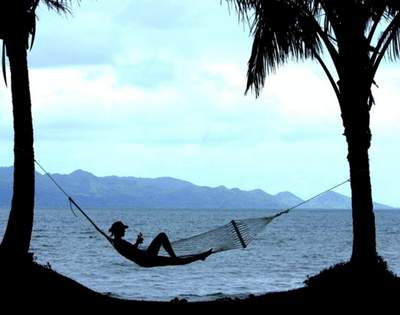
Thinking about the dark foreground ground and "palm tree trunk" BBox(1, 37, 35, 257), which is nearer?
the dark foreground ground

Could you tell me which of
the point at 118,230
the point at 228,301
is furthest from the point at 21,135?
the point at 228,301

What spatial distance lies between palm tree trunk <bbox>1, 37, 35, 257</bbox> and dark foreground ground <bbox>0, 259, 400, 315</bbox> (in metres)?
0.76

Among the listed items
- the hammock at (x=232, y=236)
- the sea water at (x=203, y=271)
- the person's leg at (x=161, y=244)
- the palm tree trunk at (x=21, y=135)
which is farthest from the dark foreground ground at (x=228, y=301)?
the sea water at (x=203, y=271)

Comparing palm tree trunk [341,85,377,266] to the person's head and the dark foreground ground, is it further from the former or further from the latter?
the person's head

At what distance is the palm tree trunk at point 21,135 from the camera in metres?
10.8

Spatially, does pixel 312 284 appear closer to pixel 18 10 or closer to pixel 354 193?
pixel 354 193

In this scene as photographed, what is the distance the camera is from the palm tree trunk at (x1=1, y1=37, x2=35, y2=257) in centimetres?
1080

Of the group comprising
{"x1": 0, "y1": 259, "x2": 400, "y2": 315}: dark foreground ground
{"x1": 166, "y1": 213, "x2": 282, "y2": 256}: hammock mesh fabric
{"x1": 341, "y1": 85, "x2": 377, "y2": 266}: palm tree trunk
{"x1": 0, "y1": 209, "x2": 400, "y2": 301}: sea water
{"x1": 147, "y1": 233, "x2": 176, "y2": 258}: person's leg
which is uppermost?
{"x1": 341, "y1": 85, "x2": 377, "y2": 266}: palm tree trunk

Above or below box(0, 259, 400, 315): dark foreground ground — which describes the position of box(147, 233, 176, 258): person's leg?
above

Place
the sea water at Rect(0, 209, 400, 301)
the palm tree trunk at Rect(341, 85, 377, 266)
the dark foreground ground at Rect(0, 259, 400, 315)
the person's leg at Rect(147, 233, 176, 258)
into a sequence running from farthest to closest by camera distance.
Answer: the sea water at Rect(0, 209, 400, 301)
the person's leg at Rect(147, 233, 176, 258)
the palm tree trunk at Rect(341, 85, 377, 266)
the dark foreground ground at Rect(0, 259, 400, 315)

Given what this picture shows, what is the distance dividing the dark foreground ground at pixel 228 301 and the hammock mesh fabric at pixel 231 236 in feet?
4.48

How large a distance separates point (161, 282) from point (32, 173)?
20.3 metres

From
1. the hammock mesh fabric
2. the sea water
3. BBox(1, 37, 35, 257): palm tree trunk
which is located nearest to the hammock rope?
the hammock mesh fabric

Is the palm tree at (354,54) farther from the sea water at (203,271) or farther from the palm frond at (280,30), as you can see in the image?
the sea water at (203,271)
